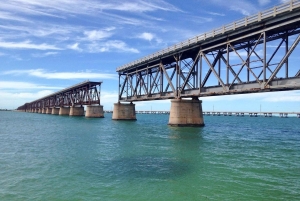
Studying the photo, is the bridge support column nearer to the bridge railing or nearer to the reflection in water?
the bridge railing

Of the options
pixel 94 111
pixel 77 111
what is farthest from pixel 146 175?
pixel 77 111

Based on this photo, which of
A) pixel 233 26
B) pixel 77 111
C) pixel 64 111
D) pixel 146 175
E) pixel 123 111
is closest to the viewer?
pixel 146 175

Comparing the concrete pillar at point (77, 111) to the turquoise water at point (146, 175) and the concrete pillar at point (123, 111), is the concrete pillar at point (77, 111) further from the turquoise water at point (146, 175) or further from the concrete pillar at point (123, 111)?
the turquoise water at point (146, 175)

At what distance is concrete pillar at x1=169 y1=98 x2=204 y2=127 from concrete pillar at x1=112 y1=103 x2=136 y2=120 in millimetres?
37764

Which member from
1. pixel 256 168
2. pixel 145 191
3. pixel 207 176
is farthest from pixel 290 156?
pixel 145 191

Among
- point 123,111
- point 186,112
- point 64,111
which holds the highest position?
point 64,111

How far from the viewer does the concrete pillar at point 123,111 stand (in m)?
89.6

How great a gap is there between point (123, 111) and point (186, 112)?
40.0 m

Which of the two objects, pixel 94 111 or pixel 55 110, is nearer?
pixel 94 111

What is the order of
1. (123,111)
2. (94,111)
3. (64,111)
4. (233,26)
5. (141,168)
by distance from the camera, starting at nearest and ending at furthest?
1. (141,168)
2. (233,26)
3. (123,111)
4. (94,111)
5. (64,111)

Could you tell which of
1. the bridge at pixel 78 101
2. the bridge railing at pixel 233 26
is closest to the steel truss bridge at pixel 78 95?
the bridge at pixel 78 101

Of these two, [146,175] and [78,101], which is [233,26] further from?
[78,101]

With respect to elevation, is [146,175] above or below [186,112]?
below

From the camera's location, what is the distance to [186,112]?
53438 millimetres
